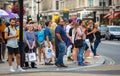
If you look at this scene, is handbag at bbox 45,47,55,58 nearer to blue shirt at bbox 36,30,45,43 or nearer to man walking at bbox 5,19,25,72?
blue shirt at bbox 36,30,45,43

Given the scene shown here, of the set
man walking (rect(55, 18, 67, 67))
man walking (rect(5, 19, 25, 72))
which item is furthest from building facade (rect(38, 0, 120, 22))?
man walking (rect(5, 19, 25, 72))

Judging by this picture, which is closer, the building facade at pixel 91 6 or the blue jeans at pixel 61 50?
the blue jeans at pixel 61 50

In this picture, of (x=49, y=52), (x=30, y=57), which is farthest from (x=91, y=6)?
(x=30, y=57)

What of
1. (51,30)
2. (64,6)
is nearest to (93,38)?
(51,30)

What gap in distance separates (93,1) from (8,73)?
88056 mm

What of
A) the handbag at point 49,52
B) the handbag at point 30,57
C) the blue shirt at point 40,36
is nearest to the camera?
the handbag at point 30,57

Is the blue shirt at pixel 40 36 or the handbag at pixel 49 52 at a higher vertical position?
the blue shirt at pixel 40 36

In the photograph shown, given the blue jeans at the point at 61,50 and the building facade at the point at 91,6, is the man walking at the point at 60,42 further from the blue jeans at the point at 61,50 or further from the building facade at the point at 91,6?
the building facade at the point at 91,6

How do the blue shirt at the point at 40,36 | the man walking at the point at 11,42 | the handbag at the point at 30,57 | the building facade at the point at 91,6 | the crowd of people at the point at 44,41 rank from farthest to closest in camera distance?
the building facade at the point at 91,6 → the blue shirt at the point at 40,36 → the handbag at the point at 30,57 → the crowd of people at the point at 44,41 → the man walking at the point at 11,42

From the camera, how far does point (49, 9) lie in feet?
457

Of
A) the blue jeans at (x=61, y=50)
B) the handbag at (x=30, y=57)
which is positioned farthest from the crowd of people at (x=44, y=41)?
the handbag at (x=30, y=57)

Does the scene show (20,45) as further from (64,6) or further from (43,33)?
(64,6)

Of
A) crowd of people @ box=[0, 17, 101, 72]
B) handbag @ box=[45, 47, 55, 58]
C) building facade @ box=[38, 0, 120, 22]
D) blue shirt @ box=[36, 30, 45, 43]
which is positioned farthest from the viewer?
building facade @ box=[38, 0, 120, 22]

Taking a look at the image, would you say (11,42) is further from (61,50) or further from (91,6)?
(91,6)
